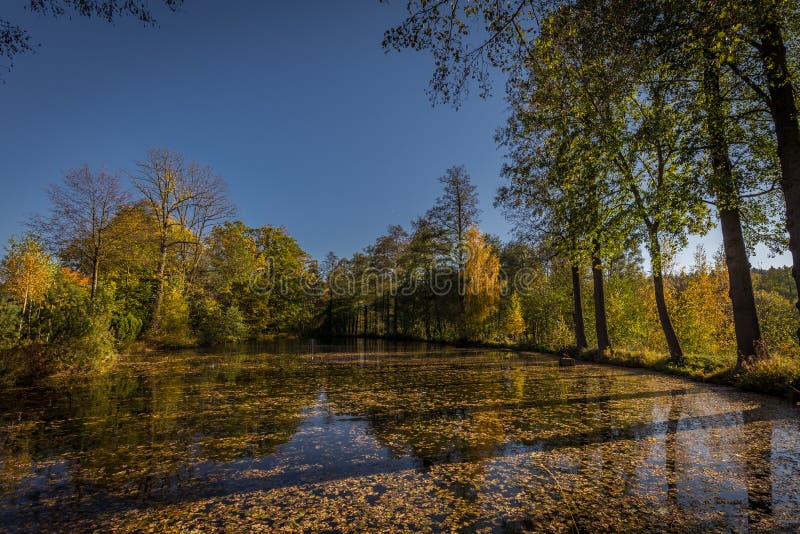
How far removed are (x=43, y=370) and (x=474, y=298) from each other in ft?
57.4

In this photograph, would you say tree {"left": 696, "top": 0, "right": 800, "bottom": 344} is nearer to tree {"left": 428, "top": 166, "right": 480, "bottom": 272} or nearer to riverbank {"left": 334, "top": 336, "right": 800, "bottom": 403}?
riverbank {"left": 334, "top": 336, "right": 800, "bottom": 403}

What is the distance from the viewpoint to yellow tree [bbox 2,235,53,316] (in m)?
9.29

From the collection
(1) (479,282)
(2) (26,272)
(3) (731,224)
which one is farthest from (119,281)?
(3) (731,224)

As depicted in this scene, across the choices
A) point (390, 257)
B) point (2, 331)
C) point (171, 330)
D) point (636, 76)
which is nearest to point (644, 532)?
point (636, 76)

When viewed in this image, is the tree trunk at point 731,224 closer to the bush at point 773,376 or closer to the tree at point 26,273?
the bush at point 773,376

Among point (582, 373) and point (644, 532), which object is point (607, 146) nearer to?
point (582, 373)

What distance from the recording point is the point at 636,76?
5.02 meters

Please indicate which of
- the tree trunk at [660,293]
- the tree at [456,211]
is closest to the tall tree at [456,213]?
the tree at [456,211]

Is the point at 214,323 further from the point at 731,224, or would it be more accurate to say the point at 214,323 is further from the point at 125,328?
the point at 731,224

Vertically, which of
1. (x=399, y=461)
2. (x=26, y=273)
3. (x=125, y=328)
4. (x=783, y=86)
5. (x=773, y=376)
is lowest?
(x=399, y=461)

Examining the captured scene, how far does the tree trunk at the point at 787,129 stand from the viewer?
219 inches

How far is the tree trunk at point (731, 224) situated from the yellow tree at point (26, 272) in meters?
15.7

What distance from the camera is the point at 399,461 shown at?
3.51m

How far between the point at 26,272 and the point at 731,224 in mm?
17109
